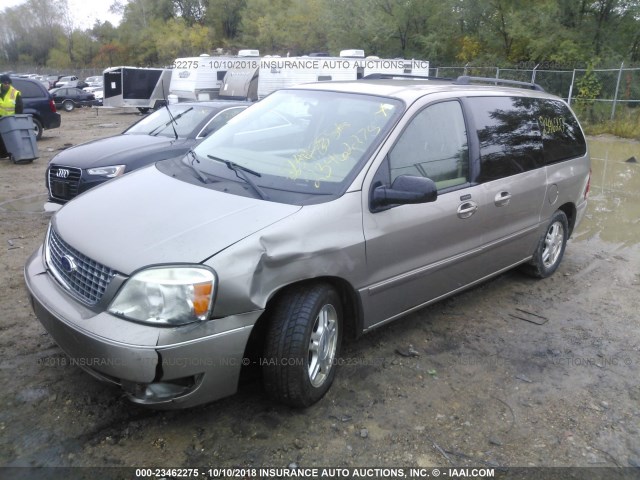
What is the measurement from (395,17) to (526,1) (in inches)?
307

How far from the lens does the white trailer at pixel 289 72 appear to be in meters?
16.7

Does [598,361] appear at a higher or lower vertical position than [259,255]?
lower

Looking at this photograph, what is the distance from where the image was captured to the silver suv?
2652 mm

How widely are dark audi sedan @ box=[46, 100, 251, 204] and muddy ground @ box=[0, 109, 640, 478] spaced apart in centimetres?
162

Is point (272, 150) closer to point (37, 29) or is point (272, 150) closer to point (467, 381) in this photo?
point (467, 381)

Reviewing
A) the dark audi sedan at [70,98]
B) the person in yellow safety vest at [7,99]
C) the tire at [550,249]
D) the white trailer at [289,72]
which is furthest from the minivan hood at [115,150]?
the dark audi sedan at [70,98]

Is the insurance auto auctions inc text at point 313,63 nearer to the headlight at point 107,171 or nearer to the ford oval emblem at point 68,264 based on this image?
the headlight at point 107,171

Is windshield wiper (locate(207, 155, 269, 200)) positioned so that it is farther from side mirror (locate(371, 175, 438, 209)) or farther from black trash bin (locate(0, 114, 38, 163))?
black trash bin (locate(0, 114, 38, 163))

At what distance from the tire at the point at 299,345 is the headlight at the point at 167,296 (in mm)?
461

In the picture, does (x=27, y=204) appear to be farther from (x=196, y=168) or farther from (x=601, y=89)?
(x=601, y=89)

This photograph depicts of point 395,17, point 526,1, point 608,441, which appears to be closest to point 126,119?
point 395,17

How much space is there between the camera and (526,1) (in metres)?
25.1

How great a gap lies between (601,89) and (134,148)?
59.5 feet

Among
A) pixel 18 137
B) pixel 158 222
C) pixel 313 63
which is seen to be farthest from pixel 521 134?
pixel 313 63
